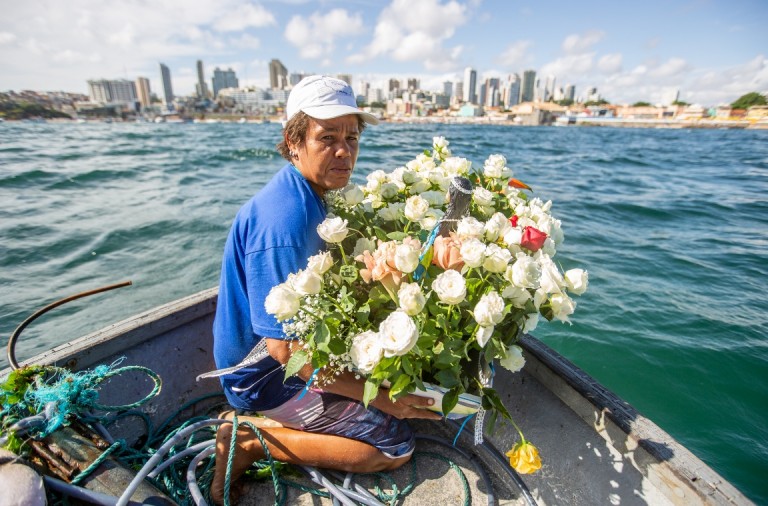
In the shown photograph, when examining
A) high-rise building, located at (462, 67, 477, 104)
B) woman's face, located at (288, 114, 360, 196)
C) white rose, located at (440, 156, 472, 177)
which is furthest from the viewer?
high-rise building, located at (462, 67, 477, 104)

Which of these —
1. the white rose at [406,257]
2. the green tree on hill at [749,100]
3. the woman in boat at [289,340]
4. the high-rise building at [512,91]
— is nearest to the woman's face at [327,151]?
the woman in boat at [289,340]

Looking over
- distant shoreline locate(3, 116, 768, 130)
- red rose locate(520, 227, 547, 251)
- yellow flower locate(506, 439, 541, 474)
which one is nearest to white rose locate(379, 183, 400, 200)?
red rose locate(520, 227, 547, 251)

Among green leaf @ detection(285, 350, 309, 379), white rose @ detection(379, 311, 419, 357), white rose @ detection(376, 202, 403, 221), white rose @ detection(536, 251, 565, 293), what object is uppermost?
white rose @ detection(376, 202, 403, 221)

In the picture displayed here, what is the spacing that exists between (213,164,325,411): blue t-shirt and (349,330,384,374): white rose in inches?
16.7

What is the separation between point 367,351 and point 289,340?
0.48m

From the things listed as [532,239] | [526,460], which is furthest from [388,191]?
[526,460]

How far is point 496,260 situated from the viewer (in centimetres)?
151

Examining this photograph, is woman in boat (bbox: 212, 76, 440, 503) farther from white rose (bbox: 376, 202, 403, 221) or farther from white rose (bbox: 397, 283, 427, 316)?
white rose (bbox: 397, 283, 427, 316)

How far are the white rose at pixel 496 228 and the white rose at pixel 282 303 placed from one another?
0.92 m

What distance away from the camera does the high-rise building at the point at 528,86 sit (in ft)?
615

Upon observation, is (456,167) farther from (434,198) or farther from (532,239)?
(532,239)

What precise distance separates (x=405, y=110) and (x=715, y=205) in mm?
121379

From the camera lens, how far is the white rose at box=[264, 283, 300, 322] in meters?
1.42

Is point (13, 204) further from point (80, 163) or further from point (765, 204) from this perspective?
point (765, 204)
